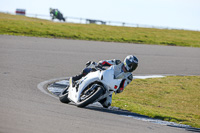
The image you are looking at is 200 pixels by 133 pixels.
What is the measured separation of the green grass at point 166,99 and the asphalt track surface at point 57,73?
115 centimetres

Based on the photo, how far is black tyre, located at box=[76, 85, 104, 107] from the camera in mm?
8000

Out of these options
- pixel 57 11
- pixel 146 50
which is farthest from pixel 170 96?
pixel 57 11

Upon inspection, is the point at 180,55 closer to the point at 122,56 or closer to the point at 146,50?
the point at 146,50

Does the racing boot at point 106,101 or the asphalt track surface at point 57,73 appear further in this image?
the racing boot at point 106,101

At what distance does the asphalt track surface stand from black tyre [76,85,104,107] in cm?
16

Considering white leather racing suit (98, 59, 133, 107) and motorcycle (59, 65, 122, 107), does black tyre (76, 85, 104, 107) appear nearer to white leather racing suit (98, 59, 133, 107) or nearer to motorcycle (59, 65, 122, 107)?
motorcycle (59, 65, 122, 107)

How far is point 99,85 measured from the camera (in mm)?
8266

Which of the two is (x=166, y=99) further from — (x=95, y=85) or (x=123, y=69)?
(x=95, y=85)

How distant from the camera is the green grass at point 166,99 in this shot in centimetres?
923

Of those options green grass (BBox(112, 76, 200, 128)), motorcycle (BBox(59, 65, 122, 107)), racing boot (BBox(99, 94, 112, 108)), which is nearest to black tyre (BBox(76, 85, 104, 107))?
motorcycle (BBox(59, 65, 122, 107))

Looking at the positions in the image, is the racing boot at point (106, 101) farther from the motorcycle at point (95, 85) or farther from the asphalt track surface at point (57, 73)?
the asphalt track surface at point (57, 73)

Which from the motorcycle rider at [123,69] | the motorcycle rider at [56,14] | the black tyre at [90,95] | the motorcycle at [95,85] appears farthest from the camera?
the motorcycle rider at [56,14]

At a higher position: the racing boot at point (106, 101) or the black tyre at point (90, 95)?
the black tyre at point (90, 95)

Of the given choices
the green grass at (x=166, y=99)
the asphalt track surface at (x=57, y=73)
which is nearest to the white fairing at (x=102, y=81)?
the asphalt track surface at (x=57, y=73)
